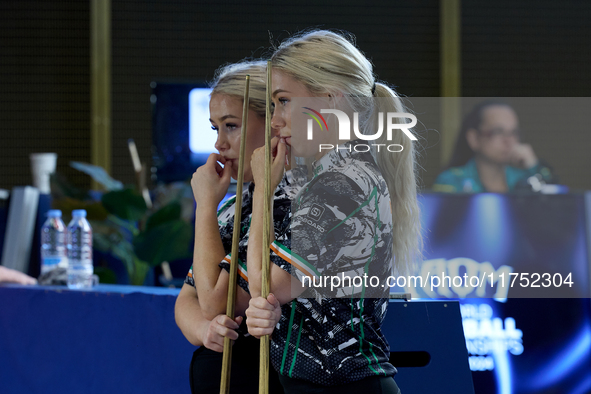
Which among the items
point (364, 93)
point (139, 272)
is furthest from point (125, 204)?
point (364, 93)

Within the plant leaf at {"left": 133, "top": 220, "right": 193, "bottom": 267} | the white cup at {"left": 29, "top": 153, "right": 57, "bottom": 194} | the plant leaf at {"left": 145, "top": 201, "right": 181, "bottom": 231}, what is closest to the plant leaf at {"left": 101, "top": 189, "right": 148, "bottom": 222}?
the plant leaf at {"left": 145, "top": 201, "right": 181, "bottom": 231}

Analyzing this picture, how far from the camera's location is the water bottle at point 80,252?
2.25 metres

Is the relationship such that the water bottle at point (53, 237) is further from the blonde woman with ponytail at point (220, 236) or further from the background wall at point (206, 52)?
the background wall at point (206, 52)

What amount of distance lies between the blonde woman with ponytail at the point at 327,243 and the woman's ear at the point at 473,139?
2.34 metres

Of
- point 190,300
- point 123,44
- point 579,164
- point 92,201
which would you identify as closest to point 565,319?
point 190,300

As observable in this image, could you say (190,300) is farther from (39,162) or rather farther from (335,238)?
(39,162)

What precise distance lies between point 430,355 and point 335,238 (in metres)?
0.81

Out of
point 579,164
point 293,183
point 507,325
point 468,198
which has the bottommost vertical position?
point 507,325

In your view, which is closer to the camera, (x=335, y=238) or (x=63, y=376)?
(x=335, y=238)

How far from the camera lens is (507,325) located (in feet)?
7.61

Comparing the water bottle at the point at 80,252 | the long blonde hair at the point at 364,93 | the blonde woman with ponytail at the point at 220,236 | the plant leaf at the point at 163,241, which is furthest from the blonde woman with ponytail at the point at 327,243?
the plant leaf at the point at 163,241

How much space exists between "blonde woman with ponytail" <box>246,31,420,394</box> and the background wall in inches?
177

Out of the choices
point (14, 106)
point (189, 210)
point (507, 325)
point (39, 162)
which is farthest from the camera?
point (14, 106)

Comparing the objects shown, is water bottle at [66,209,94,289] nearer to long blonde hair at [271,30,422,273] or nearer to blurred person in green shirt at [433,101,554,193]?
long blonde hair at [271,30,422,273]
